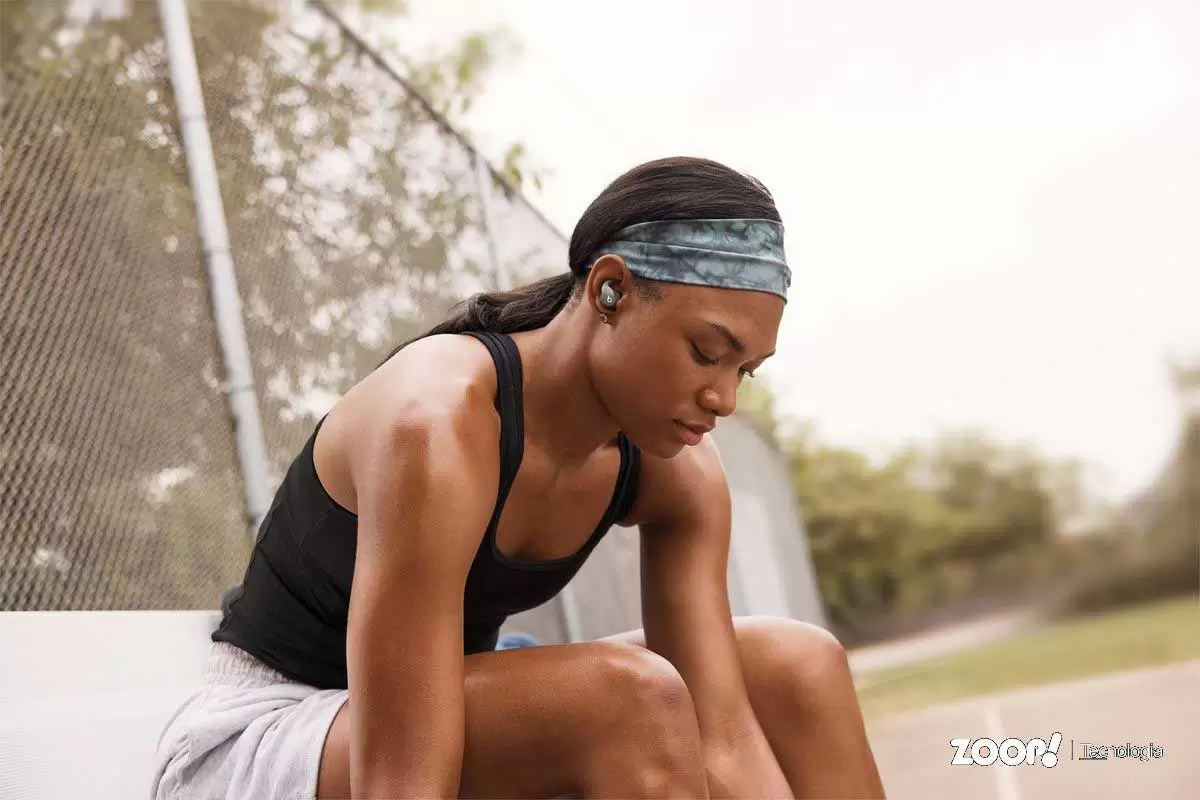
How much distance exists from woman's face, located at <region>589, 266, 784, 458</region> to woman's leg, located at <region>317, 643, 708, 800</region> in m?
0.25

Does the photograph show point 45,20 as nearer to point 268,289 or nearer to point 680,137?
point 268,289

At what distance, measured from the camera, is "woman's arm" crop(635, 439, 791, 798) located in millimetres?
1278

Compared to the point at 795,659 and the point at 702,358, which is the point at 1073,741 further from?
the point at 702,358

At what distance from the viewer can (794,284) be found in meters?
15.0

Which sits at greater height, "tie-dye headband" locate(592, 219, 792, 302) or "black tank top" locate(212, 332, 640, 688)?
"tie-dye headband" locate(592, 219, 792, 302)

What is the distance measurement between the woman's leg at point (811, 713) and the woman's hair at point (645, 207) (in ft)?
1.50

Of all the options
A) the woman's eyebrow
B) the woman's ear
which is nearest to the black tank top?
the woman's ear

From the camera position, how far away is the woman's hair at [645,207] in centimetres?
123

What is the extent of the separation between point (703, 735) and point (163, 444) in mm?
852

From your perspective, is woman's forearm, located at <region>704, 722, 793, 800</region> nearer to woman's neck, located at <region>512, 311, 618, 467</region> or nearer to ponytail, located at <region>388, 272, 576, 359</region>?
woman's neck, located at <region>512, 311, 618, 467</region>

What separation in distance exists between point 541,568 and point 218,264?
84 cm

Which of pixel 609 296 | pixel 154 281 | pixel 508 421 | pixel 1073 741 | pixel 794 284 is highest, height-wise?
pixel 794 284

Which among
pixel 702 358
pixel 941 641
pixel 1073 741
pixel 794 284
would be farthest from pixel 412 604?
pixel 794 284

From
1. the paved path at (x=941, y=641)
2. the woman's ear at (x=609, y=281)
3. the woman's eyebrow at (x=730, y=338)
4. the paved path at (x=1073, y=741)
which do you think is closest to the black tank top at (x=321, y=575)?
the woman's ear at (x=609, y=281)
